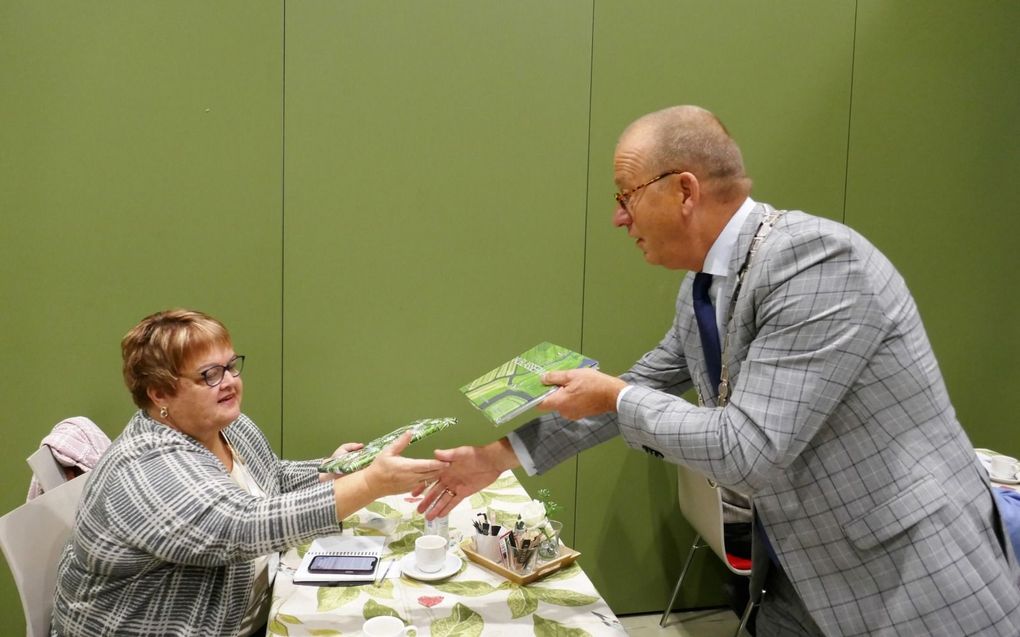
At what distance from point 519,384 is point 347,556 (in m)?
0.70

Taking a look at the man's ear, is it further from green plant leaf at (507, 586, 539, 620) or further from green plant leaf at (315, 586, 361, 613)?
green plant leaf at (315, 586, 361, 613)

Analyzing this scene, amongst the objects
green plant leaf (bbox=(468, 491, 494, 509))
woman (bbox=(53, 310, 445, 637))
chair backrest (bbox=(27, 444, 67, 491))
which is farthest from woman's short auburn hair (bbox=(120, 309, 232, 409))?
green plant leaf (bbox=(468, 491, 494, 509))

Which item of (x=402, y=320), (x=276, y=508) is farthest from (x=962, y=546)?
(x=402, y=320)

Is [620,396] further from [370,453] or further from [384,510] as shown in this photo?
[384,510]

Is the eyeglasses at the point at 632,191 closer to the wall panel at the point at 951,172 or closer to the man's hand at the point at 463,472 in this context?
the man's hand at the point at 463,472

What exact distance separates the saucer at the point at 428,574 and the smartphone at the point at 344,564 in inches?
3.3

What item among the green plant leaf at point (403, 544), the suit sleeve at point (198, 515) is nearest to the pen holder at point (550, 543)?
the green plant leaf at point (403, 544)

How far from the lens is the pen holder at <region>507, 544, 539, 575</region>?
2.08m

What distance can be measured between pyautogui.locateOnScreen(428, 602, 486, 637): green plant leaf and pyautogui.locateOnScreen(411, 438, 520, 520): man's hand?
33 centimetres

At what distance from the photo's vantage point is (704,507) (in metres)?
3.03

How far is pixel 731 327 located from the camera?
1.72 meters

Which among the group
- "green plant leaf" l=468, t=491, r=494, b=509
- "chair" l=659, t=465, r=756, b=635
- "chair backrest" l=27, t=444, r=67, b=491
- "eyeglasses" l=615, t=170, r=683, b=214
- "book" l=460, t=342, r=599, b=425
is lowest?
"chair" l=659, t=465, r=756, b=635

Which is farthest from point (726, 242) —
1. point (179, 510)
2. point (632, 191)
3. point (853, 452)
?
point (179, 510)

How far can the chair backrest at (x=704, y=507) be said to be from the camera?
9.59 feet
